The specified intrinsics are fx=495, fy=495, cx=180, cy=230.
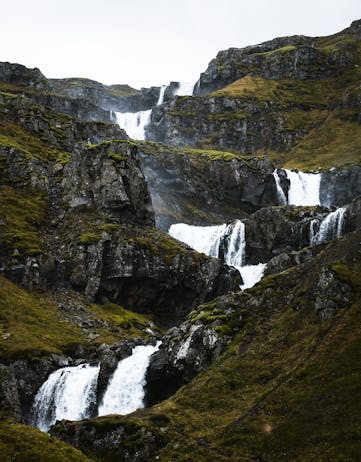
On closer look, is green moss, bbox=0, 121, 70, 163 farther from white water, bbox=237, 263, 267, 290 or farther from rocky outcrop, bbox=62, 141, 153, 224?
white water, bbox=237, 263, 267, 290

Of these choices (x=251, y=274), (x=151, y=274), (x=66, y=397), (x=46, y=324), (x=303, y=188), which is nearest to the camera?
(x=66, y=397)

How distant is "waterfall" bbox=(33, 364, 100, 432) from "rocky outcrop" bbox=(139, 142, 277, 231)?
77278mm

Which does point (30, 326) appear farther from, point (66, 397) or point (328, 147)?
point (328, 147)

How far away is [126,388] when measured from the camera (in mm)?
48688

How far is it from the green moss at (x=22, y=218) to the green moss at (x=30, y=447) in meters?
46.9

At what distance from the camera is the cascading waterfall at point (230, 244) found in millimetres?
84688

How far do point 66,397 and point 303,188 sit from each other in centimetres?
9731

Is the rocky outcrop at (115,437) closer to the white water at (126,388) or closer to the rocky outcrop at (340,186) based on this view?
the white water at (126,388)

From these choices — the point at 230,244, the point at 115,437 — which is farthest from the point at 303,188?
the point at 115,437

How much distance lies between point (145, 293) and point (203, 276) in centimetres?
994

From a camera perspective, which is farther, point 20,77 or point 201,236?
point 20,77

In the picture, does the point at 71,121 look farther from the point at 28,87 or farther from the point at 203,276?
the point at 203,276

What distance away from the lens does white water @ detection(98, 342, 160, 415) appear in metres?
47.9

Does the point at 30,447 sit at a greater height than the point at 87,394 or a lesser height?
greater
